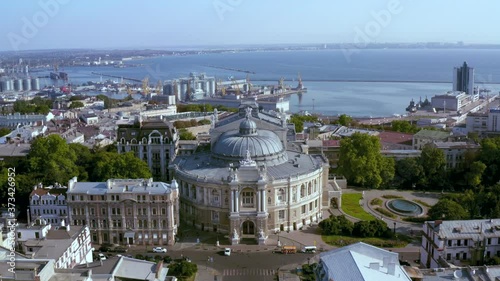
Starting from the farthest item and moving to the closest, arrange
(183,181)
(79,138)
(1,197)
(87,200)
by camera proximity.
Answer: (79,138)
(1,197)
(183,181)
(87,200)

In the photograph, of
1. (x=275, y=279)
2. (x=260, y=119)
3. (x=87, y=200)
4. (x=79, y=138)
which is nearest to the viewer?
(x=275, y=279)

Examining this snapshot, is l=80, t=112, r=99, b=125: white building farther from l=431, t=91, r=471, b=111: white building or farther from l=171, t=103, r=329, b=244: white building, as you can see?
l=431, t=91, r=471, b=111: white building

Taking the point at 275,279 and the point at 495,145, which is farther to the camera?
the point at 495,145

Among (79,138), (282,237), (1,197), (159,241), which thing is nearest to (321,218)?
(282,237)

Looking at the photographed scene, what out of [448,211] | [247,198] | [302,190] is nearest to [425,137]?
[448,211]

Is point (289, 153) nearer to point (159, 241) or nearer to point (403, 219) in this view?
point (403, 219)

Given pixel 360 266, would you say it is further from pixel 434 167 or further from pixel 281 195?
pixel 434 167
